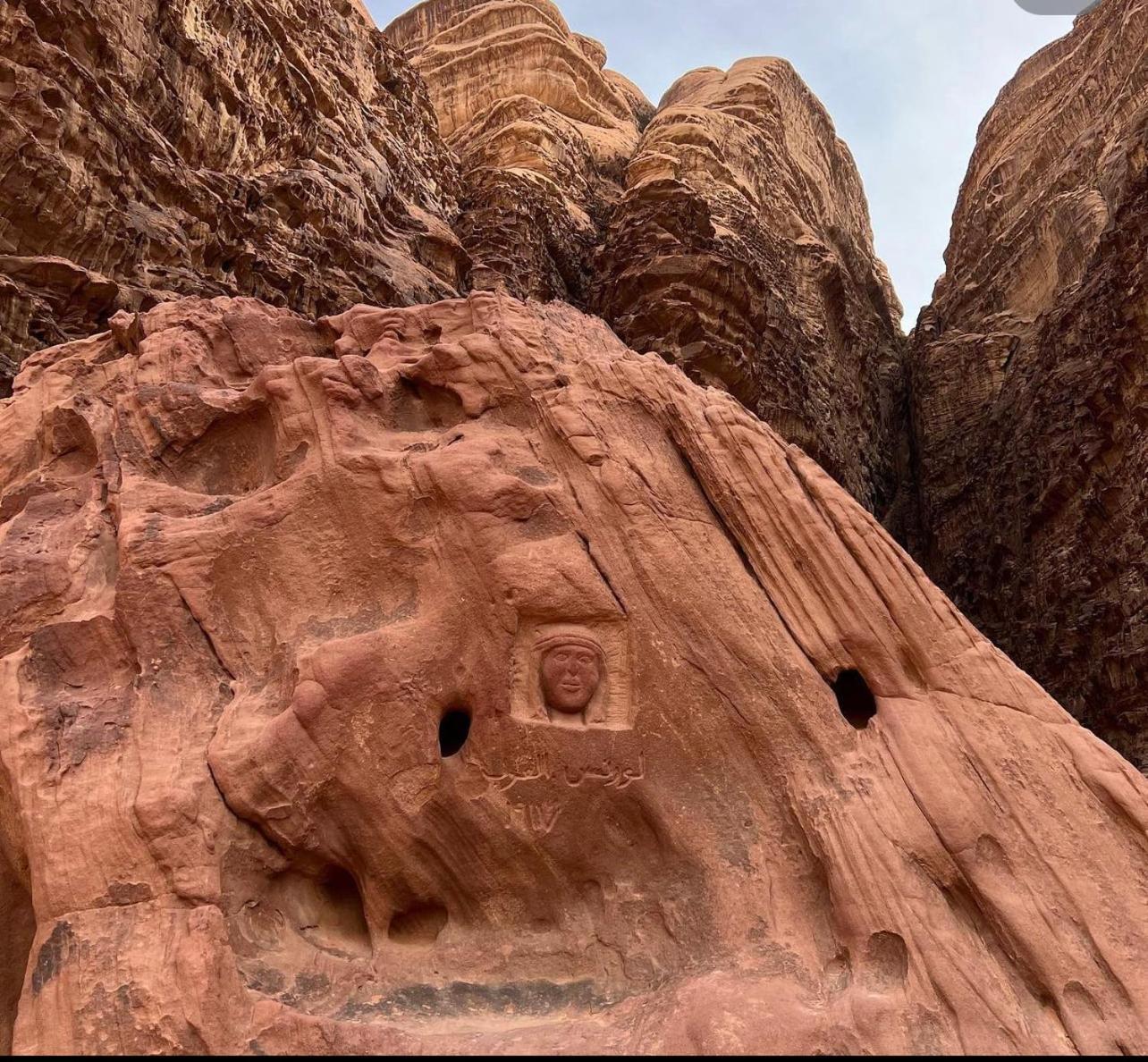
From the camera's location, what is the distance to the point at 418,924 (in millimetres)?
7176

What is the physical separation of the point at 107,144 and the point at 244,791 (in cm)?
1118

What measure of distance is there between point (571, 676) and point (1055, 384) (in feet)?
61.1

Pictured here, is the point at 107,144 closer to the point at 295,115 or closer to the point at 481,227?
the point at 295,115

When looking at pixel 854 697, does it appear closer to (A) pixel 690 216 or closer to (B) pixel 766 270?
(A) pixel 690 216

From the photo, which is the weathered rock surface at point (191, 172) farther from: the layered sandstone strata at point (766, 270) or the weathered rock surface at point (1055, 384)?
the weathered rock surface at point (1055, 384)

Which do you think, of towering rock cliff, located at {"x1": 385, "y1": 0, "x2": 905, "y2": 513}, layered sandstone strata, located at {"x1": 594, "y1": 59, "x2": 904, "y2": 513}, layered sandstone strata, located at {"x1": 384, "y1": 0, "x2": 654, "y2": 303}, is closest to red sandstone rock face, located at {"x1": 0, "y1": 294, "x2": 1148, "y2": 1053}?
towering rock cliff, located at {"x1": 385, "y1": 0, "x2": 905, "y2": 513}

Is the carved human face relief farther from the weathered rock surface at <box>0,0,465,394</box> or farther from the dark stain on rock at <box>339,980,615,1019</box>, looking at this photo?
the weathered rock surface at <box>0,0,465,394</box>

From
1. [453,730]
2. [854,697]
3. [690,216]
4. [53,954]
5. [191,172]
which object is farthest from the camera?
[690,216]

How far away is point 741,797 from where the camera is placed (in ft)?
24.0

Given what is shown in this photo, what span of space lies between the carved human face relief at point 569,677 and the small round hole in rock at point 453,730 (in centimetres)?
70

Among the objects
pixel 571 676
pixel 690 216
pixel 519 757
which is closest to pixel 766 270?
pixel 690 216

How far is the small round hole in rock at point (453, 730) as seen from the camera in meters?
7.60

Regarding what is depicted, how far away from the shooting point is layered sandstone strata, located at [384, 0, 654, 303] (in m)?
23.6

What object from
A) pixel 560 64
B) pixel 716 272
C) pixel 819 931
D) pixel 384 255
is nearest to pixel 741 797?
pixel 819 931
